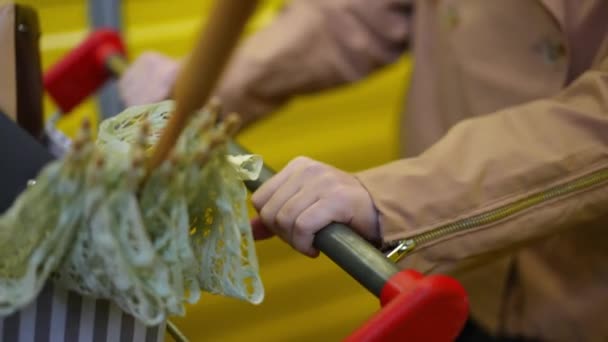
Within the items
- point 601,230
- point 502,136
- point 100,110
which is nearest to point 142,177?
point 502,136

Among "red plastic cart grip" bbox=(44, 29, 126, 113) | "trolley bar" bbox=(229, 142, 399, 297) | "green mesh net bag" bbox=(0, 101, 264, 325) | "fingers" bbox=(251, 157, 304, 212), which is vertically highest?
"green mesh net bag" bbox=(0, 101, 264, 325)

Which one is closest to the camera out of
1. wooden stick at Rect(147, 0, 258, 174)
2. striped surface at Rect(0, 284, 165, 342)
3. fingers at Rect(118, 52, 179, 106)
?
wooden stick at Rect(147, 0, 258, 174)

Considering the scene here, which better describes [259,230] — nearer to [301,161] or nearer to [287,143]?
[301,161]

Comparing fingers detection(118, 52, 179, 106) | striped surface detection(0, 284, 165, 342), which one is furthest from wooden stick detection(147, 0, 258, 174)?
fingers detection(118, 52, 179, 106)

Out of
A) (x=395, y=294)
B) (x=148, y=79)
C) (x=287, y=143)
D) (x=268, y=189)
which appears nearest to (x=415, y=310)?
(x=395, y=294)

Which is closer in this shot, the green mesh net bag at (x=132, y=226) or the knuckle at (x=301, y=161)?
the green mesh net bag at (x=132, y=226)

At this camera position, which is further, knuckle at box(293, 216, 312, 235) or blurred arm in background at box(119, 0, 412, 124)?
blurred arm in background at box(119, 0, 412, 124)

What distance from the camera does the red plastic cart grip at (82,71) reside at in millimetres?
772

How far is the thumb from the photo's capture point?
0.48 m

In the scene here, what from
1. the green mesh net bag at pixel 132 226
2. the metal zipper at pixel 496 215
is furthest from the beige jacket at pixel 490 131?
the green mesh net bag at pixel 132 226

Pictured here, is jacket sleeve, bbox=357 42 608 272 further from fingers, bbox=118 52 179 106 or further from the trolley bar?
fingers, bbox=118 52 179 106

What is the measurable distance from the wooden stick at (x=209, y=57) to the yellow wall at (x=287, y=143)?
0.48 ft

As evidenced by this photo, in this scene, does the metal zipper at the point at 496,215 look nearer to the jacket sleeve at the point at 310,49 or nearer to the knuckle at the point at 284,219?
the knuckle at the point at 284,219

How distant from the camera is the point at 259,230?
0.48 m
